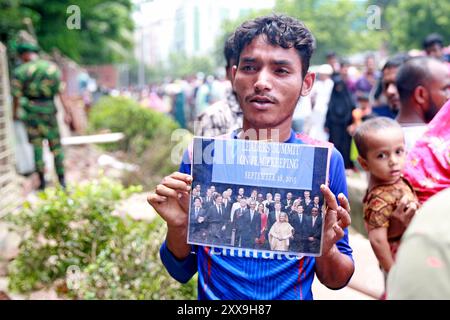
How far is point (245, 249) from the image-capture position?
1779 millimetres

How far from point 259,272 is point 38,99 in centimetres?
616

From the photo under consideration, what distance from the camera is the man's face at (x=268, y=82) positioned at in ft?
6.13

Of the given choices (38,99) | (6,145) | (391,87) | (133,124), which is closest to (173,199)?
(391,87)

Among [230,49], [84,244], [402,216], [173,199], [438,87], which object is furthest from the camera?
[84,244]

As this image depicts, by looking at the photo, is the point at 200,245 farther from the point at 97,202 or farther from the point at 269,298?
the point at 97,202

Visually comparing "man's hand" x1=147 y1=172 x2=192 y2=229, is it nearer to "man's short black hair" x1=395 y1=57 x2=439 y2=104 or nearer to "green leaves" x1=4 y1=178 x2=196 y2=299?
"man's short black hair" x1=395 y1=57 x2=439 y2=104

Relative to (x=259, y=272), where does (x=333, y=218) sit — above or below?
above

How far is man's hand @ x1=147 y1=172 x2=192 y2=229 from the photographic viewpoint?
5.81ft

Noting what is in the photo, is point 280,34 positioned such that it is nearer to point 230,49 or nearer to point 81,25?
point 230,49

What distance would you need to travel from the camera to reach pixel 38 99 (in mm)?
7504

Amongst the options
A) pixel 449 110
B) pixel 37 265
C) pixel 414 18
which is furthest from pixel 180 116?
pixel 414 18

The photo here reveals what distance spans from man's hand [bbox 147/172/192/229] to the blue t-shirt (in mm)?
128

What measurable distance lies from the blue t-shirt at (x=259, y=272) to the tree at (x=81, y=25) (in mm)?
9265

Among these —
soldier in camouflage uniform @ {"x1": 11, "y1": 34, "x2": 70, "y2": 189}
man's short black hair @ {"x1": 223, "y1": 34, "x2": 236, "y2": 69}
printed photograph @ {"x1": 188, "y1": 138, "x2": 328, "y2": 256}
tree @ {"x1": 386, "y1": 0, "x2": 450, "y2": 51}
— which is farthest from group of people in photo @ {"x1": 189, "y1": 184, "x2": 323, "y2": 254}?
tree @ {"x1": 386, "y1": 0, "x2": 450, "y2": 51}
